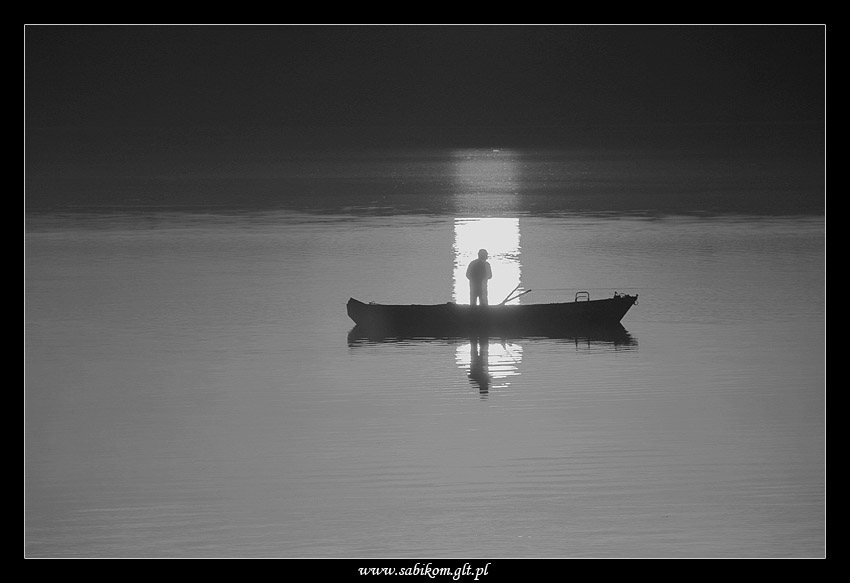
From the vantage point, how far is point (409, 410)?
653 inches

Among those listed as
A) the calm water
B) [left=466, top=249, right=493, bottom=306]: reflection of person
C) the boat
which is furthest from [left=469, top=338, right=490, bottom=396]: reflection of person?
[left=466, top=249, right=493, bottom=306]: reflection of person

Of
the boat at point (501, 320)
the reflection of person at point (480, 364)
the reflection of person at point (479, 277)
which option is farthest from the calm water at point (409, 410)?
the reflection of person at point (479, 277)

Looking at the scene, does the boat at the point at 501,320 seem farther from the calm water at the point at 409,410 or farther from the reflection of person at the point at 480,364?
the calm water at the point at 409,410

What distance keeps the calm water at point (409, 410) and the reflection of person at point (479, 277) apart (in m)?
0.97

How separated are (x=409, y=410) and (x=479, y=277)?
17.0 ft

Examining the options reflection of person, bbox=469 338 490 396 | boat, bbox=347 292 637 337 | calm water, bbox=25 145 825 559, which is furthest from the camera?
boat, bbox=347 292 637 337

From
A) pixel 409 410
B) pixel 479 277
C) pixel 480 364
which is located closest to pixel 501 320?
pixel 479 277

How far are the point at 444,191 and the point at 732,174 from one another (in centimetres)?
1758

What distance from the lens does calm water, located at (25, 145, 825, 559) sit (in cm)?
1259

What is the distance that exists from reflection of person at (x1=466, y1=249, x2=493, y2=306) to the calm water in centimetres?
97

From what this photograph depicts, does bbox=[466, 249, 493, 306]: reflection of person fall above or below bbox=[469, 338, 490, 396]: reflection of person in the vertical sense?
above

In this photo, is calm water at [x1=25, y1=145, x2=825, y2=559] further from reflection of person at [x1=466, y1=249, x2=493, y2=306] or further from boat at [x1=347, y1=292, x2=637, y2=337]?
reflection of person at [x1=466, y1=249, x2=493, y2=306]

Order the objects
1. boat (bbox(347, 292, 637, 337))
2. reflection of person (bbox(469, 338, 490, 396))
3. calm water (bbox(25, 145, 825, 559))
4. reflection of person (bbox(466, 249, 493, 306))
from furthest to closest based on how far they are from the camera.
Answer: reflection of person (bbox(466, 249, 493, 306)) < boat (bbox(347, 292, 637, 337)) < reflection of person (bbox(469, 338, 490, 396)) < calm water (bbox(25, 145, 825, 559))

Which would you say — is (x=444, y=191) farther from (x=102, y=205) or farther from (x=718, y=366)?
(x=718, y=366)
